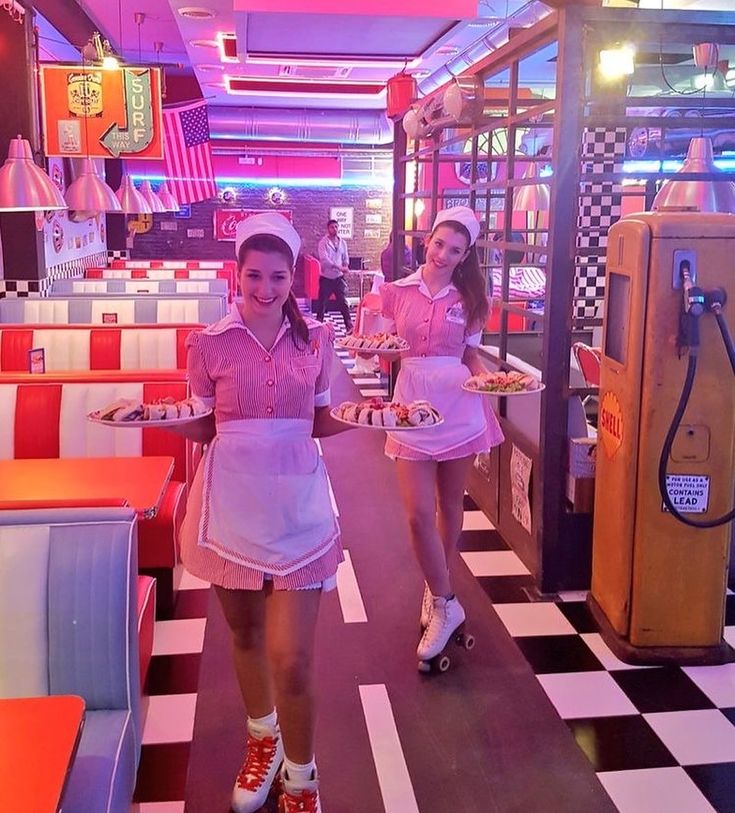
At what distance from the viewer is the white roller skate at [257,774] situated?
9.02ft

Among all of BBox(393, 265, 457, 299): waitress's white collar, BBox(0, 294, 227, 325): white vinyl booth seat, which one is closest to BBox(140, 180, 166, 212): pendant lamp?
BBox(0, 294, 227, 325): white vinyl booth seat


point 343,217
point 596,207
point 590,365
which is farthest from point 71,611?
point 343,217

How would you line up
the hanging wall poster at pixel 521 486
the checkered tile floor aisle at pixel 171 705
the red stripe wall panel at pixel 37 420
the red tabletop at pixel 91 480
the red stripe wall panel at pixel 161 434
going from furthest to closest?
1. the hanging wall poster at pixel 521 486
2. the red stripe wall panel at pixel 161 434
3. the red stripe wall panel at pixel 37 420
4. the red tabletop at pixel 91 480
5. the checkered tile floor aisle at pixel 171 705

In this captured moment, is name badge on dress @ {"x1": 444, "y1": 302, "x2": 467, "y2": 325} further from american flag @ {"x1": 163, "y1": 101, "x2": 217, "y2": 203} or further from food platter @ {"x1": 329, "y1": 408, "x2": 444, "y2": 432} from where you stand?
american flag @ {"x1": 163, "y1": 101, "x2": 217, "y2": 203}

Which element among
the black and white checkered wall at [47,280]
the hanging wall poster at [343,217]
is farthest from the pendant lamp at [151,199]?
the hanging wall poster at [343,217]

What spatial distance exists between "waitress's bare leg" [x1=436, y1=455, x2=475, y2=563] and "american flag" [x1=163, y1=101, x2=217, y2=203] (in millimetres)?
10069

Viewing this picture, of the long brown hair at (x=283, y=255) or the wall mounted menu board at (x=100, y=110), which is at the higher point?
the wall mounted menu board at (x=100, y=110)

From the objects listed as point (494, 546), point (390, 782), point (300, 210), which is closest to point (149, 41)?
point (300, 210)

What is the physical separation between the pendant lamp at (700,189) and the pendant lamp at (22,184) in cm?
370

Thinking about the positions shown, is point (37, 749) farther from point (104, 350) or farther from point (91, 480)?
point (104, 350)

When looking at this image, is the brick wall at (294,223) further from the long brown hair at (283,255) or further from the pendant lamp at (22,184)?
the long brown hair at (283,255)

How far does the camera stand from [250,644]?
268 centimetres

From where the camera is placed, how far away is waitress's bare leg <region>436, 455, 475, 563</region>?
3.67 metres

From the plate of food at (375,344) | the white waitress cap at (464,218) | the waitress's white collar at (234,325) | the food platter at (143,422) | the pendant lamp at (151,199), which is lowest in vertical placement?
the food platter at (143,422)
